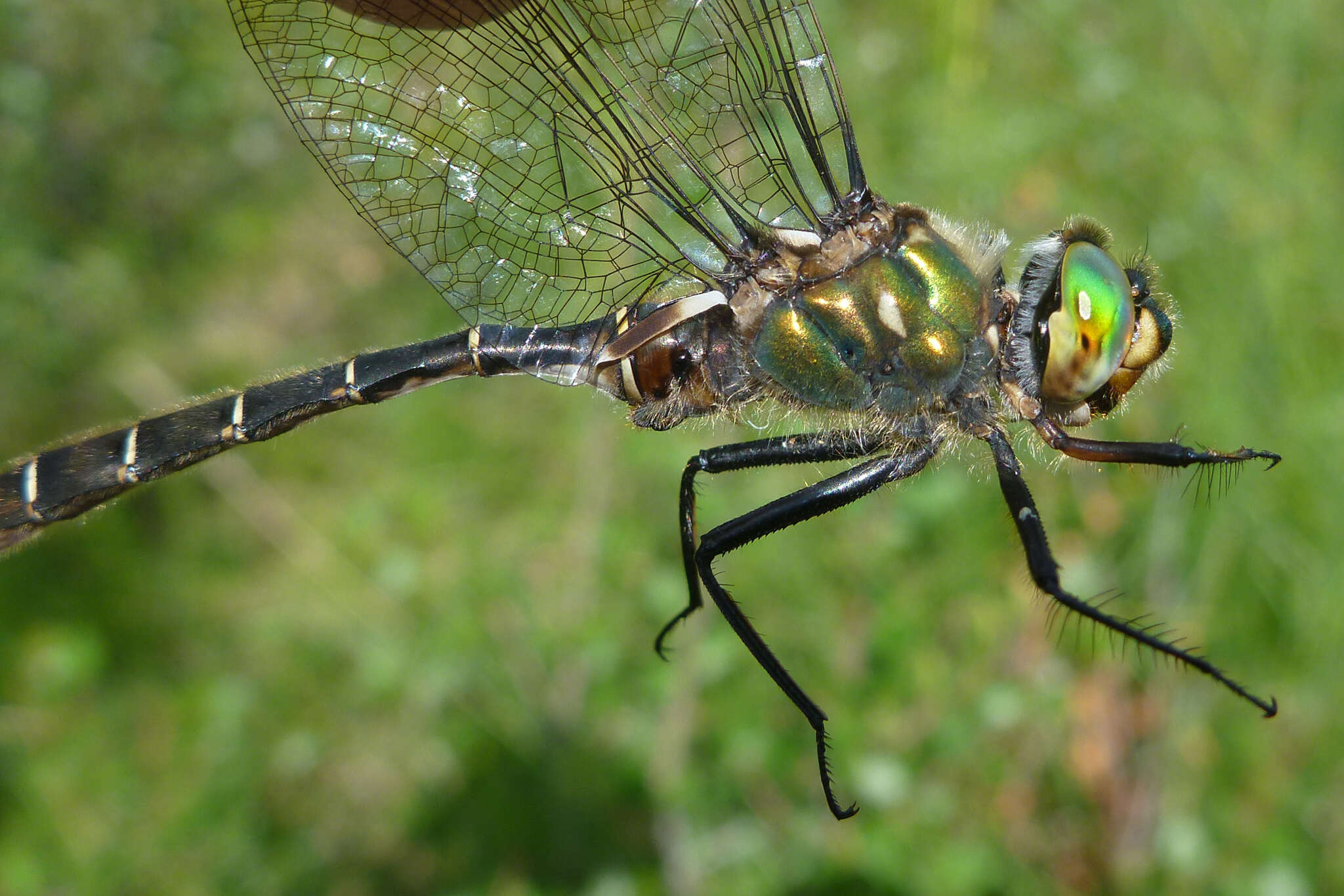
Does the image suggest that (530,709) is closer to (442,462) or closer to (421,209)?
(442,462)

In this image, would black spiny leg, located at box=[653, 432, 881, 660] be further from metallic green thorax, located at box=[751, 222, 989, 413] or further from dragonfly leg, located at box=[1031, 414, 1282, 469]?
dragonfly leg, located at box=[1031, 414, 1282, 469]

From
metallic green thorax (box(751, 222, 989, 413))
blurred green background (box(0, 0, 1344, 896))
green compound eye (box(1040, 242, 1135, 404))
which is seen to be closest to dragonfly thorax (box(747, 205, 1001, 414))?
metallic green thorax (box(751, 222, 989, 413))

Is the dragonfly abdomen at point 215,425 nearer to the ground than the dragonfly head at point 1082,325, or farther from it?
farther from it

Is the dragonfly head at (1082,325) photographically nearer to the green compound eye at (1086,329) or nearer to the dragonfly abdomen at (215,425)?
the green compound eye at (1086,329)

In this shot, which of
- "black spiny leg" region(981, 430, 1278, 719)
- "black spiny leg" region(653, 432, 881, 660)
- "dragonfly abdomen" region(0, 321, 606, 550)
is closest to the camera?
"black spiny leg" region(981, 430, 1278, 719)


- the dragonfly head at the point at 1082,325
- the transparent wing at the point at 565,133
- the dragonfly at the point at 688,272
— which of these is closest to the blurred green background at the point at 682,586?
the dragonfly at the point at 688,272

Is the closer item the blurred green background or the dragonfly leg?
the dragonfly leg

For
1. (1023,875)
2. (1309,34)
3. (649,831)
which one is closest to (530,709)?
(649,831)
